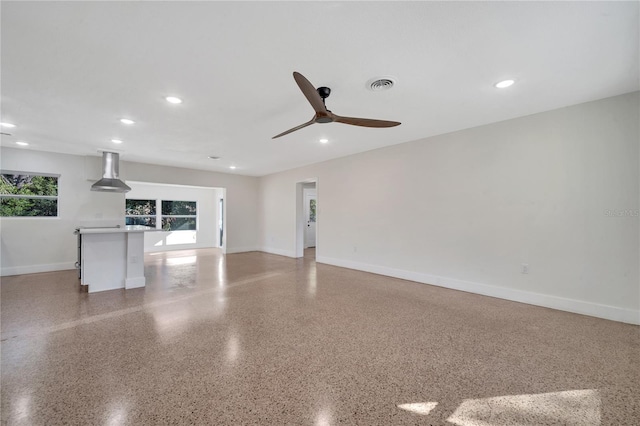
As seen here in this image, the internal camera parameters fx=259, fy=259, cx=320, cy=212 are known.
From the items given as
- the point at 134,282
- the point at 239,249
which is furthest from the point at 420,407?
the point at 239,249

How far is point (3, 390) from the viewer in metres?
1.75

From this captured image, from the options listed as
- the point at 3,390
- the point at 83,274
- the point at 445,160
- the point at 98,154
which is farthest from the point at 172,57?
the point at 98,154

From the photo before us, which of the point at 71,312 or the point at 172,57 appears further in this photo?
the point at 71,312

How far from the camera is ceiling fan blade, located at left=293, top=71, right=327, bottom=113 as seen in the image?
1.80 m

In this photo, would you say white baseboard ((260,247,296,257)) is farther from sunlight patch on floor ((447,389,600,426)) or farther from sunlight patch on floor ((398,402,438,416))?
sunlight patch on floor ((447,389,600,426))

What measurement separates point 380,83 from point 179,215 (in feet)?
28.7

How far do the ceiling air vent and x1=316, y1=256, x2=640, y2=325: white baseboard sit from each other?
3.15m

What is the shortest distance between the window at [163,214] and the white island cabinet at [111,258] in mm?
4211

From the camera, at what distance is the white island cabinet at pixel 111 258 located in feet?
12.8

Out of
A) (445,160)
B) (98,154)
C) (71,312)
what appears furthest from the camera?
(98,154)

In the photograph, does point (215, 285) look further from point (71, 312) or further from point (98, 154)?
point (98, 154)

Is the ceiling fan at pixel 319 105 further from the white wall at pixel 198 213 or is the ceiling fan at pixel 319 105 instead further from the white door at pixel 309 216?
the white wall at pixel 198 213

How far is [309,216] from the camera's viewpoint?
30.9 feet

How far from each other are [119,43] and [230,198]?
625 cm
